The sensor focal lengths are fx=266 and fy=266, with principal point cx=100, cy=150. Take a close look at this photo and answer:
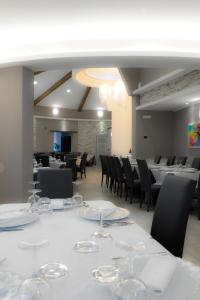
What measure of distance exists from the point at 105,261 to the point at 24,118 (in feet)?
12.6

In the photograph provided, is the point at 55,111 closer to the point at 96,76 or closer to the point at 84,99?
the point at 84,99

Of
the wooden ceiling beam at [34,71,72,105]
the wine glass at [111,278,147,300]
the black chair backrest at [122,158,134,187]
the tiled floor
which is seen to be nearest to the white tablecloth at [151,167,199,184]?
the black chair backrest at [122,158,134,187]

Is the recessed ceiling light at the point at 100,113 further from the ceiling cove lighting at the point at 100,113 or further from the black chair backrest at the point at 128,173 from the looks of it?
the black chair backrest at the point at 128,173

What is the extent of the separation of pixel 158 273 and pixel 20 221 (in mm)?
938

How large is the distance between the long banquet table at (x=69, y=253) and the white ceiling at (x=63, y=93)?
11.5 metres

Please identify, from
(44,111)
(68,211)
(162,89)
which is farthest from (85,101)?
(68,211)

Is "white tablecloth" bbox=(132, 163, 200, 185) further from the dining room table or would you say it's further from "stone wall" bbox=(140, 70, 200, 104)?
"stone wall" bbox=(140, 70, 200, 104)

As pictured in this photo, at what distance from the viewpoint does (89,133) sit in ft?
59.0

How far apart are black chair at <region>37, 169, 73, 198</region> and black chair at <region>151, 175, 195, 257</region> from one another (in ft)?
3.70

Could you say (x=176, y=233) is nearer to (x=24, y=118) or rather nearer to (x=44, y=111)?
(x=24, y=118)

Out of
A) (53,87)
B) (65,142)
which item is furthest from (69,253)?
(65,142)

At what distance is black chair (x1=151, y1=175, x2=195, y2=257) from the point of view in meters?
1.80

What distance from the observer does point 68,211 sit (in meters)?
1.95

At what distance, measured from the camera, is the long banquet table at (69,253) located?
2.98 feet
